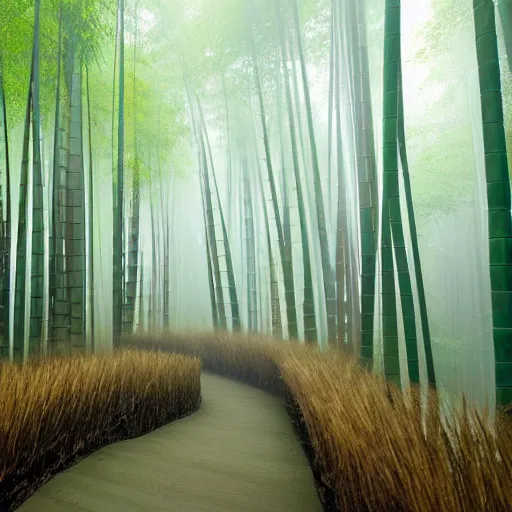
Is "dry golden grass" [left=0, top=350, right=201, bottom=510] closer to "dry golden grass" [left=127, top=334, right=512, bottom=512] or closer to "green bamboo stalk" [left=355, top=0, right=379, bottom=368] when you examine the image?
"dry golden grass" [left=127, top=334, right=512, bottom=512]

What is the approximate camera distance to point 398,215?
6.78ft

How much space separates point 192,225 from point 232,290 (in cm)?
1081

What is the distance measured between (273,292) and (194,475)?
3.79 metres

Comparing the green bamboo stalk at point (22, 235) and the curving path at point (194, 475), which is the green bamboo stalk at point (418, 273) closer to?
the curving path at point (194, 475)

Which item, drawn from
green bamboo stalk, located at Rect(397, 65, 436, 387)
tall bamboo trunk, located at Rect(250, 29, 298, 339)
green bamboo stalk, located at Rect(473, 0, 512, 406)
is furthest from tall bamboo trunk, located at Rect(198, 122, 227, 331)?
green bamboo stalk, located at Rect(473, 0, 512, 406)

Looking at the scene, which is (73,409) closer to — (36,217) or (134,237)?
(36,217)

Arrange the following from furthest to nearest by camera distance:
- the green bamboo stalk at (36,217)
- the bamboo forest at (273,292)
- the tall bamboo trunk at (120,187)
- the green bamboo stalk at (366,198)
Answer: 1. the tall bamboo trunk at (120,187)
2. the green bamboo stalk at (36,217)
3. the green bamboo stalk at (366,198)
4. the bamboo forest at (273,292)

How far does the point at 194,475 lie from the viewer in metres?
1.90

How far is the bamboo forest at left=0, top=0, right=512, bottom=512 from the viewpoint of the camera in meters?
1.48

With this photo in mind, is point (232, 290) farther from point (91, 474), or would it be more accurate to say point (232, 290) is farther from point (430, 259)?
point (430, 259)

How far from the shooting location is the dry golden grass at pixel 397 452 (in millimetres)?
823

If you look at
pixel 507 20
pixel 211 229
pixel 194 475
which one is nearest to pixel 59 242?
pixel 211 229

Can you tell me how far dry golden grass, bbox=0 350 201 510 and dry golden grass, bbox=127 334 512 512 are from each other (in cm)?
104

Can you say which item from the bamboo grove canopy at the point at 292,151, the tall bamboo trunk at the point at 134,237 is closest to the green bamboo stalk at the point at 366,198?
the bamboo grove canopy at the point at 292,151
